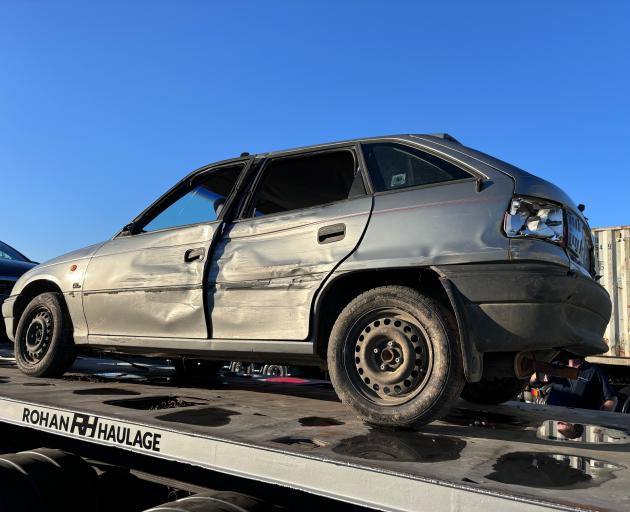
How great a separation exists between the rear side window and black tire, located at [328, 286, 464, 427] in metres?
0.60

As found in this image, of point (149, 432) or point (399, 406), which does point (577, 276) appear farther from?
point (149, 432)

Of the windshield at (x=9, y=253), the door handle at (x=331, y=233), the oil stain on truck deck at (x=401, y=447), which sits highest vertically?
the windshield at (x=9, y=253)

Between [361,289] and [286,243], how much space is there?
0.50 metres

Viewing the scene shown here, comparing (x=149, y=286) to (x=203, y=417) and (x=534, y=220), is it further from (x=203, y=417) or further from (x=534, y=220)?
(x=534, y=220)

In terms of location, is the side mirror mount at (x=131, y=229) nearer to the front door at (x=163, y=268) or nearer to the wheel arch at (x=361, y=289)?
the front door at (x=163, y=268)

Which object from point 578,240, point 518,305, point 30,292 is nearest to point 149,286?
point 30,292

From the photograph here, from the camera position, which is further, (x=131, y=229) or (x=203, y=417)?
(x=131, y=229)

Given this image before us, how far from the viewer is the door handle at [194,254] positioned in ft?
11.2

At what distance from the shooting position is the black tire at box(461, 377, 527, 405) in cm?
374

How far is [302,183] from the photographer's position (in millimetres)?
3516

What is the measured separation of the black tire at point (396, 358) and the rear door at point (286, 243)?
0.30 meters

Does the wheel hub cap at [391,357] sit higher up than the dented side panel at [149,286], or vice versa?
the dented side panel at [149,286]

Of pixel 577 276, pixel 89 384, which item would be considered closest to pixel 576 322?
pixel 577 276

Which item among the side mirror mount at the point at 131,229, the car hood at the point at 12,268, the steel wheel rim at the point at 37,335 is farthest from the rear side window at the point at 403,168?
the car hood at the point at 12,268
